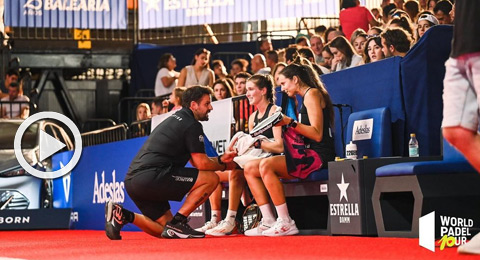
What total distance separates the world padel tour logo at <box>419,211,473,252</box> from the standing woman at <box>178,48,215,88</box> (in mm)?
7773

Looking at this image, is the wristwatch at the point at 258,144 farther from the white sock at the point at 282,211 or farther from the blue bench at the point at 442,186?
the blue bench at the point at 442,186

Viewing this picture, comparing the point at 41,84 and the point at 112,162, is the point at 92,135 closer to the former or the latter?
the point at 112,162

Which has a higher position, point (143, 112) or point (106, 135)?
point (143, 112)

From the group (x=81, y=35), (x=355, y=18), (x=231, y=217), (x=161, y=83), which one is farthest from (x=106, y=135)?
(x=231, y=217)

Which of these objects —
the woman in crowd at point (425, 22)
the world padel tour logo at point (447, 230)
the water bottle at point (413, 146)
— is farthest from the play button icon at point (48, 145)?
the world padel tour logo at point (447, 230)

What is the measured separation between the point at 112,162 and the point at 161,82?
331 cm

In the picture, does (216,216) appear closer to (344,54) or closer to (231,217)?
(231,217)

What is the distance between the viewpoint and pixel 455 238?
6.08 meters

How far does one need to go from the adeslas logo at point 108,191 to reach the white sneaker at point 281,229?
426cm

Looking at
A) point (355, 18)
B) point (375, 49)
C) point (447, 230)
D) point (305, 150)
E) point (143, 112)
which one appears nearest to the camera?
point (447, 230)

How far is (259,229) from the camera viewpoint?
318 inches

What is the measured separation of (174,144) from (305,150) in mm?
1182

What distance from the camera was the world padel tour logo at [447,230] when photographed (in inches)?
227

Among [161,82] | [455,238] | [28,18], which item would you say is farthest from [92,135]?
[455,238]
